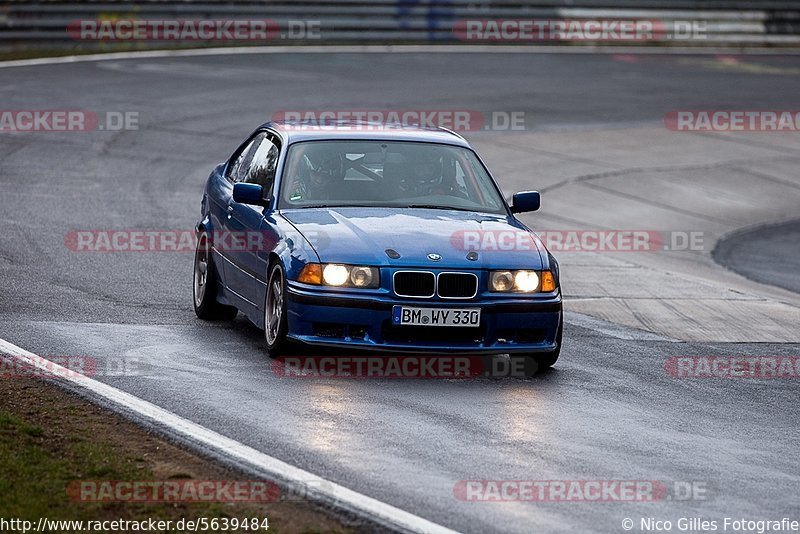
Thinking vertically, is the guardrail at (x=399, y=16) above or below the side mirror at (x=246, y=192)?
below

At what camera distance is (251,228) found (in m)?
10.4

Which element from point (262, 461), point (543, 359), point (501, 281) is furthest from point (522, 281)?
point (262, 461)

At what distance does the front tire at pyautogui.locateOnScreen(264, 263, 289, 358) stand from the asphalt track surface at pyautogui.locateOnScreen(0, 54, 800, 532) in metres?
0.26

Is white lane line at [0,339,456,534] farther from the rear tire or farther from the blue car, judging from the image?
the rear tire

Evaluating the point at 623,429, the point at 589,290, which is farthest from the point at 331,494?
the point at 589,290

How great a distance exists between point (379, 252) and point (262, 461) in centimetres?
245

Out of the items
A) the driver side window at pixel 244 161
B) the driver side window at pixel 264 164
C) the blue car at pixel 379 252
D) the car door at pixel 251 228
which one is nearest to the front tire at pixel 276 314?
the blue car at pixel 379 252

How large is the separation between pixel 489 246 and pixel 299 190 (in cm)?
151

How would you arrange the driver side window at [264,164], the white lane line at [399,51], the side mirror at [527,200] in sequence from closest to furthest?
the side mirror at [527,200] < the driver side window at [264,164] < the white lane line at [399,51]

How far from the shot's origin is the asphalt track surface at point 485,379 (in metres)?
7.43

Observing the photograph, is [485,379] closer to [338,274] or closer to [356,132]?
[338,274]

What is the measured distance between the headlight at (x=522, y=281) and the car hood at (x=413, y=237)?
0.16 feet

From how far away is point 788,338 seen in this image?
459 inches

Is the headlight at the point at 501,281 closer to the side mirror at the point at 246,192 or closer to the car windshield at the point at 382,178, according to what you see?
the car windshield at the point at 382,178
